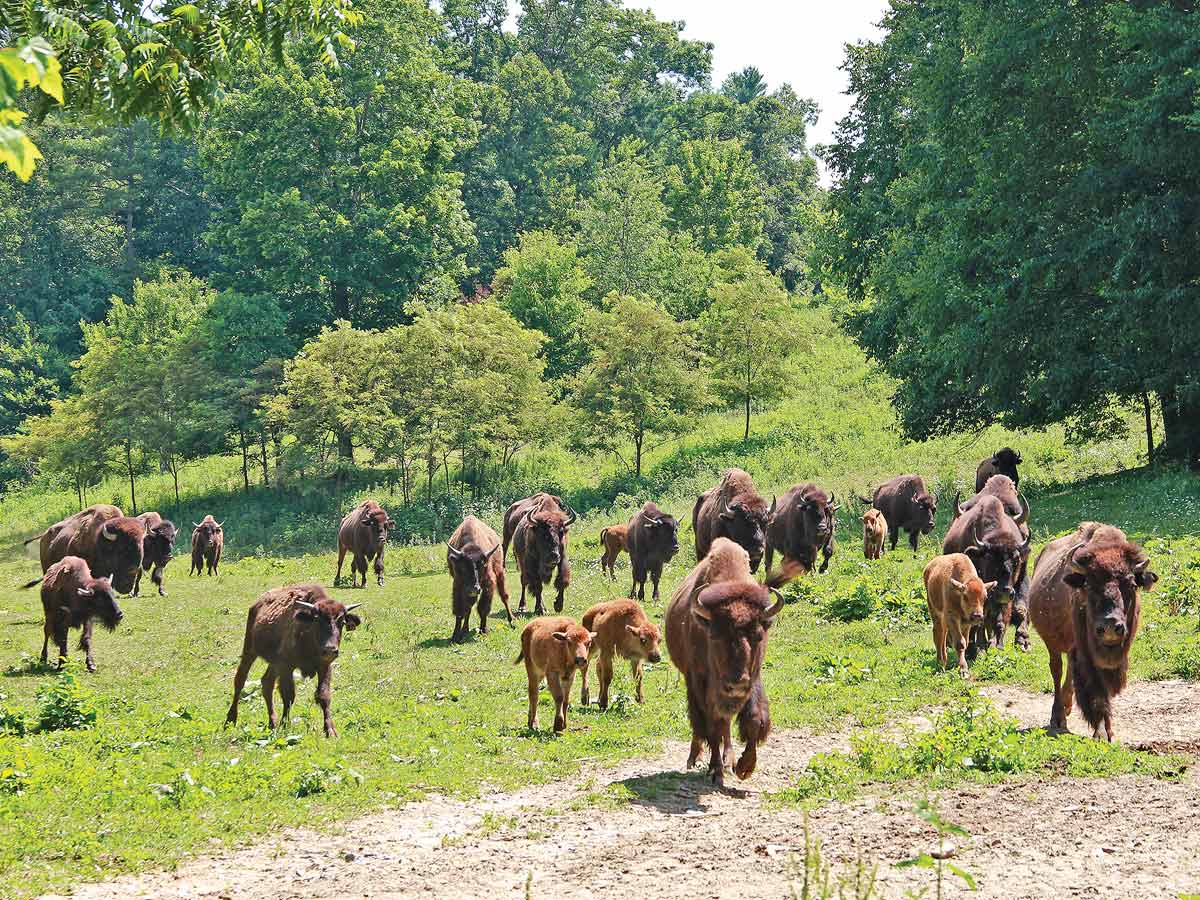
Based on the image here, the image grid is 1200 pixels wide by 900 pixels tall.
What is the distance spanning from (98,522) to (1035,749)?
2098 centimetres

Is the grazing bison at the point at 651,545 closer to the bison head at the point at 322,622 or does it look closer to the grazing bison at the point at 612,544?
the grazing bison at the point at 612,544

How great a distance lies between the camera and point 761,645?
33.3 ft

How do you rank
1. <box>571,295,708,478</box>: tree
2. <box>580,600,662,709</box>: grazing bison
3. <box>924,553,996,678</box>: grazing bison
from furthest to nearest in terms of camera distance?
<box>571,295,708,478</box>: tree → <box>924,553,996,678</box>: grazing bison → <box>580,600,662,709</box>: grazing bison

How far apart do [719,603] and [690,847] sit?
2109 millimetres

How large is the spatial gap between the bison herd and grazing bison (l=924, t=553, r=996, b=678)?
0.03m

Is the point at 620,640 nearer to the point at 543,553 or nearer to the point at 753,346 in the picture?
the point at 543,553

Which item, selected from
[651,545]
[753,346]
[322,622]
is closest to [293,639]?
[322,622]

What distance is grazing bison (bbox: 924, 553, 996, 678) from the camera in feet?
47.7

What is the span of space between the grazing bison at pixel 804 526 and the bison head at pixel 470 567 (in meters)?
5.92

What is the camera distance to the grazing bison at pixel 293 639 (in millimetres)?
13945

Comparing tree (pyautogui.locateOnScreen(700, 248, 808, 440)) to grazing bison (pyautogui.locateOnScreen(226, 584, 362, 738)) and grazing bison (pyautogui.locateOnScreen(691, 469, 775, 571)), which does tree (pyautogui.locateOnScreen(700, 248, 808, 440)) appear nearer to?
grazing bison (pyautogui.locateOnScreen(691, 469, 775, 571))

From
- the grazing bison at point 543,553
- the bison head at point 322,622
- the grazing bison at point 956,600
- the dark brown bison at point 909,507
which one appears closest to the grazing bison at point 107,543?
the grazing bison at point 543,553

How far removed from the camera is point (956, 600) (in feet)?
48.1

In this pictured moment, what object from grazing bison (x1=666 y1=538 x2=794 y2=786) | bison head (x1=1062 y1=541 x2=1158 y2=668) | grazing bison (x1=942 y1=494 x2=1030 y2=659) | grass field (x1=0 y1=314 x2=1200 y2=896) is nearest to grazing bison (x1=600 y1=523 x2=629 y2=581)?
grass field (x1=0 y1=314 x2=1200 y2=896)
